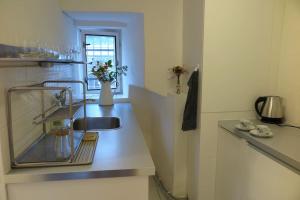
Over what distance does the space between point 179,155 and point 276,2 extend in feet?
5.20

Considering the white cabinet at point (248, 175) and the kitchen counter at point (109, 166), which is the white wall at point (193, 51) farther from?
the kitchen counter at point (109, 166)

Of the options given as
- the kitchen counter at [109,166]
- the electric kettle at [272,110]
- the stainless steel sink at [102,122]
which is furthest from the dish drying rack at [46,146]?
the electric kettle at [272,110]

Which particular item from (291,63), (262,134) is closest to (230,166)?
(262,134)

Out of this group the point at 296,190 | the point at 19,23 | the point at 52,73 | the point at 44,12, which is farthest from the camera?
the point at 52,73

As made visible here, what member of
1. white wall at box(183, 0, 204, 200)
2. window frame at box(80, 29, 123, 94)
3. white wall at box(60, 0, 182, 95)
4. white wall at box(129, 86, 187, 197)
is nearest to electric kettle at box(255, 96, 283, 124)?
white wall at box(183, 0, 204, 200)

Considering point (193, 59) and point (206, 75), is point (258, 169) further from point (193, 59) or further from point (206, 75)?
point (193, 59)

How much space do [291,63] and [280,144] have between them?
791 mm

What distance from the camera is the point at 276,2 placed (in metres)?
1.90

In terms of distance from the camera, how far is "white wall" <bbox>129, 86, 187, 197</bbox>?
7.50ft

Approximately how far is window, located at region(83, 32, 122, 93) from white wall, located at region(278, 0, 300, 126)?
202 centimetres

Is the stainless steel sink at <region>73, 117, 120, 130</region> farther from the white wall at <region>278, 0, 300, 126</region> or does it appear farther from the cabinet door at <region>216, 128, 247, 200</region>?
the white wall at <region>278, 0, 300, 126</region>

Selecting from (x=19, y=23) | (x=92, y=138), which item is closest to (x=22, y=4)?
(x=19, y=23)

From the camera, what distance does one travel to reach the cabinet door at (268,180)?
4.04ft

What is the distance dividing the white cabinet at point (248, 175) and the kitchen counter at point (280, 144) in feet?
0.11
